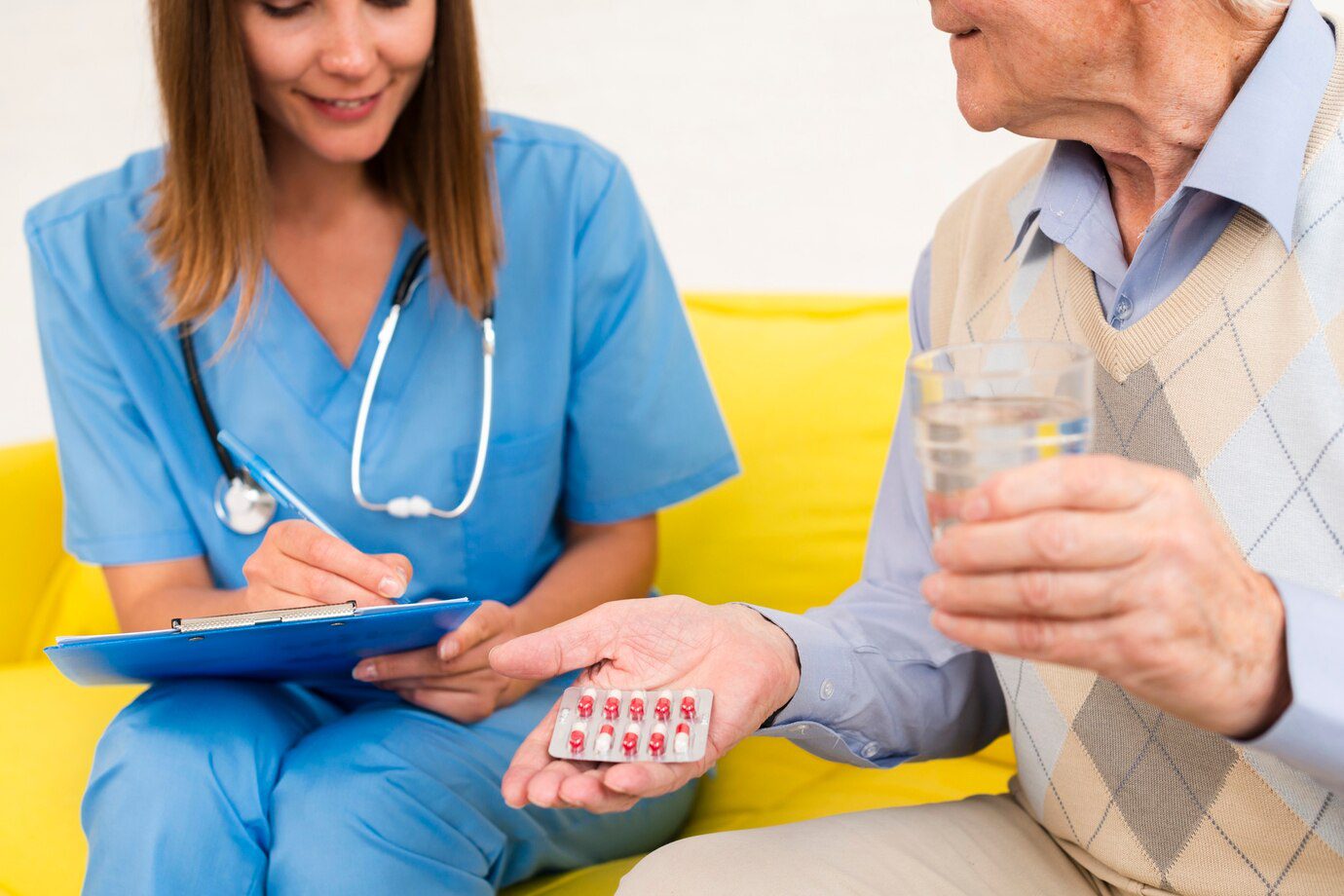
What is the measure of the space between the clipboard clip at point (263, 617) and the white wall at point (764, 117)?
1375mm

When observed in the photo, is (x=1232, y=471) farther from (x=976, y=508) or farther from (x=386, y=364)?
(x=386, y=364)

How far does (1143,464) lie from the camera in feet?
2.53

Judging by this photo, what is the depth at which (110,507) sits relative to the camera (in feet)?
4.84

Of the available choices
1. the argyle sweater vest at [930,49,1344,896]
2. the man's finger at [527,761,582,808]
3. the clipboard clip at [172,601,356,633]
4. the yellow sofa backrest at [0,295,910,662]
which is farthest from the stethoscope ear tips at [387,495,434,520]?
the argyle sweater vest at [930,49,1344,896]

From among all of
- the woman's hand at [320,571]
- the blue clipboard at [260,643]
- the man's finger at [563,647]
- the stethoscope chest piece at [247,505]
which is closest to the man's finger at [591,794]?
the man's finger at [563,647]

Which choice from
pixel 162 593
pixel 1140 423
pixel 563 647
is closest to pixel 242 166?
pixel 162 593

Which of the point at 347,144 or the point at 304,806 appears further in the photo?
the point at 347,144

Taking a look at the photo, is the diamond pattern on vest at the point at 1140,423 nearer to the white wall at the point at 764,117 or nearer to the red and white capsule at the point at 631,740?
the red and white capsule at the point at 631,740

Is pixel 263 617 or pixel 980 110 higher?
pixel 980 110

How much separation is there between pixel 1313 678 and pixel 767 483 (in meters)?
1.09

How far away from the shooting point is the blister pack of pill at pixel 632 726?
915 mm

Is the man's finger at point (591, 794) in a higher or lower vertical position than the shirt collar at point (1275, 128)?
lower

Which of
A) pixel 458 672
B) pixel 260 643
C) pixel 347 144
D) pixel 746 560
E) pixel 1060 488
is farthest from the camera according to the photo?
pixel 746 560

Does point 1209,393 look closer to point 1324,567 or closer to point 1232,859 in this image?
point 1324,567
